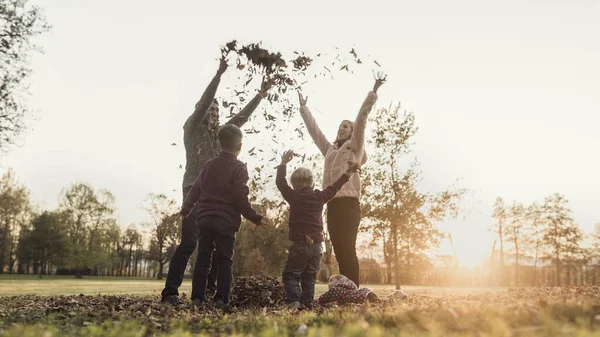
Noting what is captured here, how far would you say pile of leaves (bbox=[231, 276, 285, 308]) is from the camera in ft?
21.9

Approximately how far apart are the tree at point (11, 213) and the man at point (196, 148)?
1774 inches

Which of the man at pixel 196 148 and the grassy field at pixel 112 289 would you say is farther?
the grassy field at pixel 112 289

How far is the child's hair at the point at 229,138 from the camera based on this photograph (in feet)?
19.3

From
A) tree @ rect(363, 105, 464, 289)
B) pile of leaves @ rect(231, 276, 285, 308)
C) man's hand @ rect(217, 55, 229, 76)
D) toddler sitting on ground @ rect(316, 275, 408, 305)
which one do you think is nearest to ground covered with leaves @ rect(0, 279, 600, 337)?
toddler sitting on ground @ rect(316, 275, 408, 305)

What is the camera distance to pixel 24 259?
63656 millimetres

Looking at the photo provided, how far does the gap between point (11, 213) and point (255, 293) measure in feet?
195

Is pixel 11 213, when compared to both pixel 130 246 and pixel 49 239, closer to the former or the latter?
pixel 49 239

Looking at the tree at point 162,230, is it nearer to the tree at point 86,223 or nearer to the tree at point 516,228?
the tree at point 86,223

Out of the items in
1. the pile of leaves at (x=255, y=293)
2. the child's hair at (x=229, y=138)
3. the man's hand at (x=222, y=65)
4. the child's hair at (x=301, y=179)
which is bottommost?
the pile of leaves at (x=255, y=293)

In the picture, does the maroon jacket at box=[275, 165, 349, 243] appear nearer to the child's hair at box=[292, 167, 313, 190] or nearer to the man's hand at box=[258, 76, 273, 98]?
the child's hair at box=[292, 167, 313, 190]

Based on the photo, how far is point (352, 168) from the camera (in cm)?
661

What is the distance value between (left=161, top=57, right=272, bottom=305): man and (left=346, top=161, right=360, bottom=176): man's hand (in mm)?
2062

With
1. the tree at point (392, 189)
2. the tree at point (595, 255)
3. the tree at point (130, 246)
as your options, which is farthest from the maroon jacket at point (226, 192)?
the tree at point (130, 246)

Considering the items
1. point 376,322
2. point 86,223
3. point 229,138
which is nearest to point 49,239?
point 86,223
